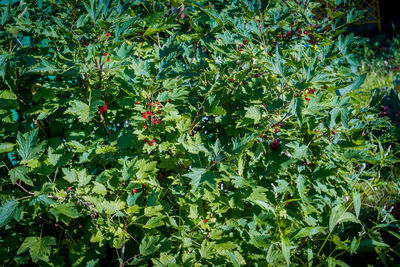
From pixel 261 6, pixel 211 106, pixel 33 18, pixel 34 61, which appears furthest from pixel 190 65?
pixel 33 18

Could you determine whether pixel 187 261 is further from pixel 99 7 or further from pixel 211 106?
pixel 99 7

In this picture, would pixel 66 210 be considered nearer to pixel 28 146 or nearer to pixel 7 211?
pixel 7 211

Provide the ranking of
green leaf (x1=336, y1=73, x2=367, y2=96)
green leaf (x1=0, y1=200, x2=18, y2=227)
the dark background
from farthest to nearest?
the dark background, green leaf (x1=336, y1=73, x2=367, y2=96), green leaf (x1=0, y1=200, x2=18, y2=227)

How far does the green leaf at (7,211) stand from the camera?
1353mm

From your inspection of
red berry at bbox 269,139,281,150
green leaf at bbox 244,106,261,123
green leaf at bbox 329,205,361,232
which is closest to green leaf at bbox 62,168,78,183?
green leaf at bbox 244,106,261,123

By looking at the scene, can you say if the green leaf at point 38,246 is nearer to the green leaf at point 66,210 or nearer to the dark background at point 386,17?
the green leaf at point 66,210

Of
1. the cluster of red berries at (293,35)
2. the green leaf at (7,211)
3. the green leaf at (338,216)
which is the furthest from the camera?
the cluster of red berries at (293,35)

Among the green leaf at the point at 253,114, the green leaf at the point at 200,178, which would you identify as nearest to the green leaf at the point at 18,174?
the green leaf at the point at 200,178

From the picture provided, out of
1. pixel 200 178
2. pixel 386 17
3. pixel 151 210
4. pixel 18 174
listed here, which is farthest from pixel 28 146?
pixel 386 17

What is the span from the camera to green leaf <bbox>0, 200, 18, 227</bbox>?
135 cm

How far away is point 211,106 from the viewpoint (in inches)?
65.1

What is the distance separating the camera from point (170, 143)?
1.72 metres

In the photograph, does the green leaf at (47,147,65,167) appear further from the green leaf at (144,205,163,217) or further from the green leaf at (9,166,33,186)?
the green leaf at (144,205,163,217)

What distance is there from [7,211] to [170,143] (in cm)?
81
